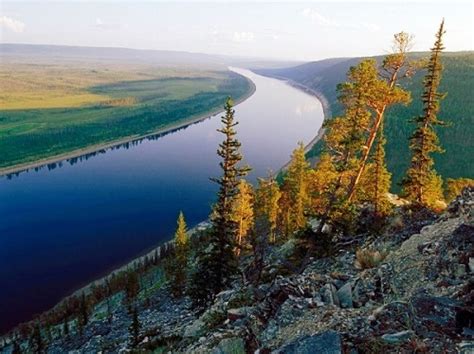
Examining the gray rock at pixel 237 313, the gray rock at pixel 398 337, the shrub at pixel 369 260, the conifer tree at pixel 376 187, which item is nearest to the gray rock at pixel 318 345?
the gray rock at pixel 398 337

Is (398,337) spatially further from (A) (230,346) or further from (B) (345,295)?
(A) (230,346)

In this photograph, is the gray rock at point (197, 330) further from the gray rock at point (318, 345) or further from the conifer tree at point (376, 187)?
the conifer tree at point (376, 187)

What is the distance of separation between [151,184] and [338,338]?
345ft

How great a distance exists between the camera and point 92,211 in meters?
95.4

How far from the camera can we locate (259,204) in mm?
55531

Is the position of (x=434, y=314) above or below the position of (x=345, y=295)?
above

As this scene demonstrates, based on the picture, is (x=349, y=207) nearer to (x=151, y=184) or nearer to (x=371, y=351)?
(x=371, y=351)

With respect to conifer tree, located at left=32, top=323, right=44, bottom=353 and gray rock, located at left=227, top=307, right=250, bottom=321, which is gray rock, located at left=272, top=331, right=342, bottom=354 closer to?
gray rock, located at left=227, top=307, right=250, bottom=321

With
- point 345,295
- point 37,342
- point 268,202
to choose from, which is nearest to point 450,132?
point 268,202

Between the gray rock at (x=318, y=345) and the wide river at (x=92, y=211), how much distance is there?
3920 centimetres

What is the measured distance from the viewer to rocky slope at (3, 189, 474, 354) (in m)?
11.9

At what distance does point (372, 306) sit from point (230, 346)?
4954 millimetres

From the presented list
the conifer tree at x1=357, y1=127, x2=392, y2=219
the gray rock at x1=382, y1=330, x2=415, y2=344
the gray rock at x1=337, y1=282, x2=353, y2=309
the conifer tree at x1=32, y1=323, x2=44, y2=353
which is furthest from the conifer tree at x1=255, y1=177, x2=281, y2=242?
the gray rock at x1=382, y1=330, x2=415, y2=344

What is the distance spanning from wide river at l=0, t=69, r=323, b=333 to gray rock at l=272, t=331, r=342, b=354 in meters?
39.2
